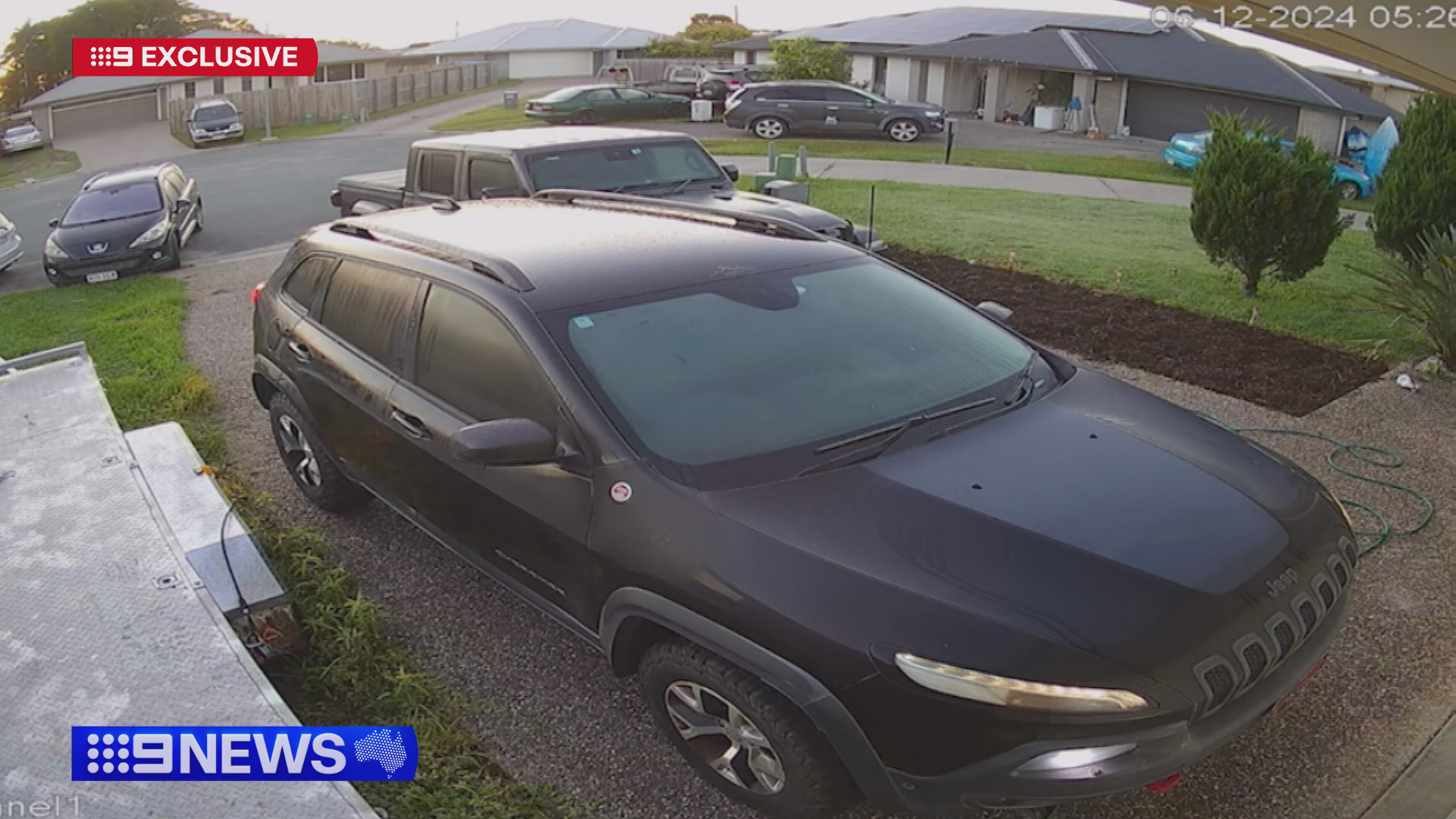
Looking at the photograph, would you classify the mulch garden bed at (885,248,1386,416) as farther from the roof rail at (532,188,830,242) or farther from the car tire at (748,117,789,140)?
the car tire at (748,117,789,140)

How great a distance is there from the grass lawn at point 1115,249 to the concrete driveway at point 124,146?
23510 millimetres

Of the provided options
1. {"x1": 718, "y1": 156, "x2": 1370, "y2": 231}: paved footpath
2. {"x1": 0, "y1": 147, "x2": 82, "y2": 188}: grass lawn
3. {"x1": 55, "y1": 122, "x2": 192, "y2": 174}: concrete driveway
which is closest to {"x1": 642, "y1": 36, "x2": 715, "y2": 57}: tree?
{"x1": 55, "y1": 122, "x2": 192, "y2": 174}: concrete driveway

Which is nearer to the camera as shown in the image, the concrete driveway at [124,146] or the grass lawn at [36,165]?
the grass lawn at [36,165]

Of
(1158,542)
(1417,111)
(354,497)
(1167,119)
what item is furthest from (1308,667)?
(1167,119)

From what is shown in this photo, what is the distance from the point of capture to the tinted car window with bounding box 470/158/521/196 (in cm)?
905

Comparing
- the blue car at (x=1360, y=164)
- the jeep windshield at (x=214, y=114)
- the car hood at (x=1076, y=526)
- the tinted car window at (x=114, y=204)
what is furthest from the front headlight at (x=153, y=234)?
the jeep windshield at (x=214, y=114)

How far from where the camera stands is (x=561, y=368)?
142 inches

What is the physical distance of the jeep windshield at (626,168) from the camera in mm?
9094

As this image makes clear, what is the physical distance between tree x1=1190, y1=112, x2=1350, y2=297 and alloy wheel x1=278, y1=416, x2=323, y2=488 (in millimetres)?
Answer: 7379

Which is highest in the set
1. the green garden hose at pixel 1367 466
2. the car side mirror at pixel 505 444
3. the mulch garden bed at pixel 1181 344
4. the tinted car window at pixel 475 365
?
the tinted car window at pixel 475 365

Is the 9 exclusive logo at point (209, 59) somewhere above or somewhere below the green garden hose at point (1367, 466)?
above

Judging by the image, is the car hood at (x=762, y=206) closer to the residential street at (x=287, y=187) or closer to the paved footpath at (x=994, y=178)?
the residential street at (x=287, y=187)

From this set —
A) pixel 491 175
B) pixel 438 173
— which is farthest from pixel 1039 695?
pixel 438 173

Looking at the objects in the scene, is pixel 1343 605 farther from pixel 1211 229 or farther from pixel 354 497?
pixel 1211 229
